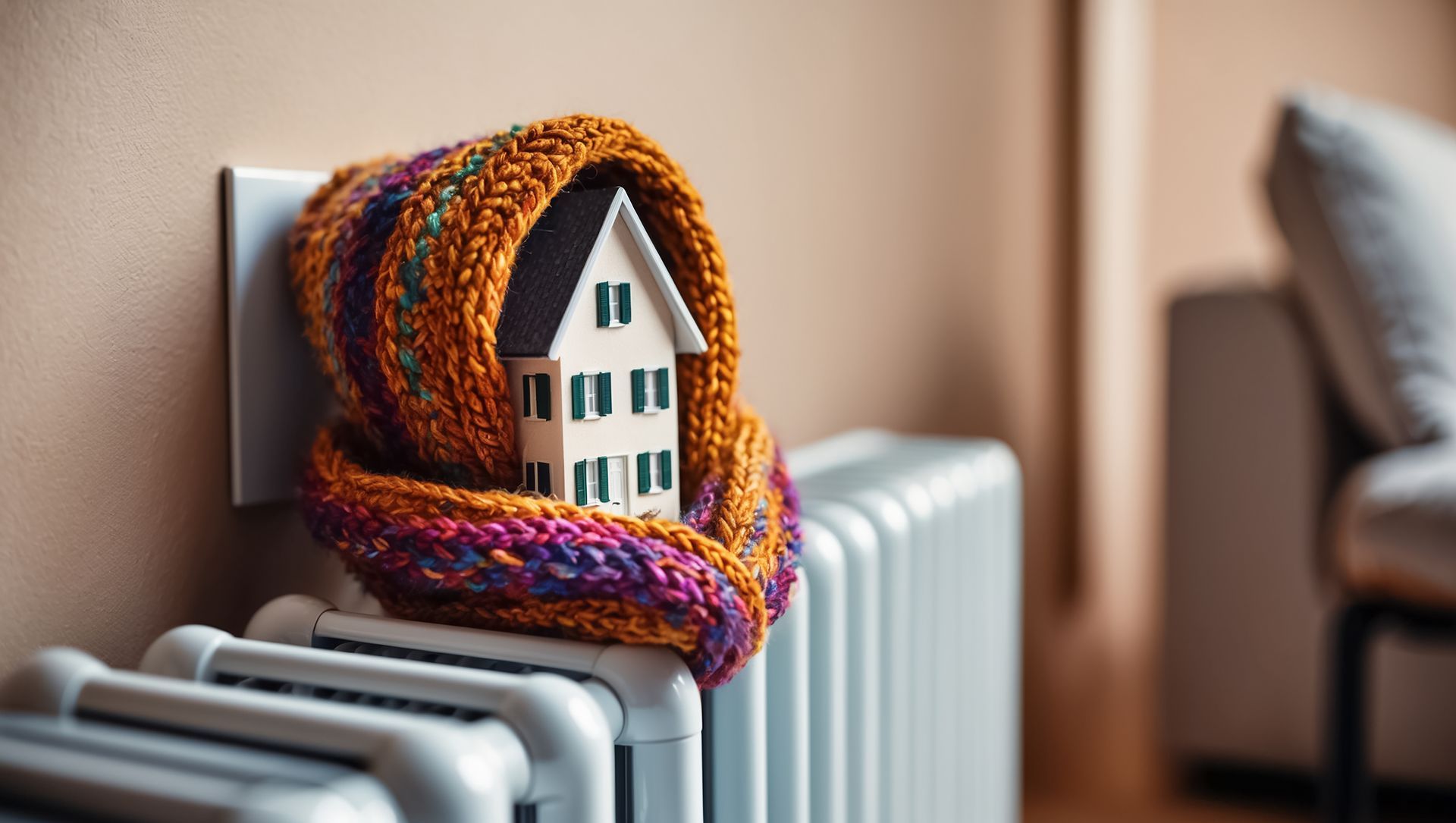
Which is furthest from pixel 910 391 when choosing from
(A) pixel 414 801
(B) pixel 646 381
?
(A) pixel 414 801

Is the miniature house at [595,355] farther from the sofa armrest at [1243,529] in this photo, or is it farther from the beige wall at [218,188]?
the sofa armrest at [1243,529]

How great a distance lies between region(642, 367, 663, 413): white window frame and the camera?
0.42m

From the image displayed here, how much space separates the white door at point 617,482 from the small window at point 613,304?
49 millimetres

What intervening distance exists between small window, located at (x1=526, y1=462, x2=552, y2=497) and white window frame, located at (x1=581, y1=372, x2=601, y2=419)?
0.9 inches

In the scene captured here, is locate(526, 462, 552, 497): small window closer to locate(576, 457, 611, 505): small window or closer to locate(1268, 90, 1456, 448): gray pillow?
locate(576, 457, 611, 505): small window

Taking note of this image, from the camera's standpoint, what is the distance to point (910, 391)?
1126 mm

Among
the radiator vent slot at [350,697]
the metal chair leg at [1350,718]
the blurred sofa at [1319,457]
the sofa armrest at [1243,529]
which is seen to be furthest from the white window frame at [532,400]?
the sofa armrest at [1243,529]

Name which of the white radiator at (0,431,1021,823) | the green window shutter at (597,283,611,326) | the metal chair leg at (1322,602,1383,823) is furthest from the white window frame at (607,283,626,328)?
the metal chair leg at (1322,602,1383,823)

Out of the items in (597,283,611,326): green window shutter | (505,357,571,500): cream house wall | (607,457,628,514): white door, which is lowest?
(607,457,628,514): white door

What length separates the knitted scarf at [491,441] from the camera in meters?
0.36

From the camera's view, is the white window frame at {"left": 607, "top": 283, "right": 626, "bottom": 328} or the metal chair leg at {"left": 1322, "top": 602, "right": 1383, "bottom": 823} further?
the metal chair leg at {"left": 1322, "top": 602, "right": 1383, "bottom": 823}

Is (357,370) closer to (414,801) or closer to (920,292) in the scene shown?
(414,801)

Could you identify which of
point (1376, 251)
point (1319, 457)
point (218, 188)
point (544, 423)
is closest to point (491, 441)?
point (544, 423)

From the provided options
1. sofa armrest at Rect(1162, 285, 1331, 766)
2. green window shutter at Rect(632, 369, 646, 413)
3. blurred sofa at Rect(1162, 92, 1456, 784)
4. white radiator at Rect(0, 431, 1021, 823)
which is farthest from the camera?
sofa armrest at Rect(1162, 285, 1331, 766)
